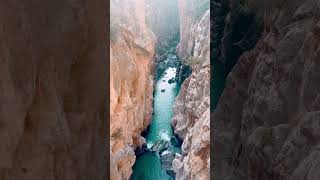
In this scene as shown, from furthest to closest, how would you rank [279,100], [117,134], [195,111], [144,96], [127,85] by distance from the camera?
[144,96] → [127,85] → [195,111] → [117,134] → [279,100]

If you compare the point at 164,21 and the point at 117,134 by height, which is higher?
the point at 164,21

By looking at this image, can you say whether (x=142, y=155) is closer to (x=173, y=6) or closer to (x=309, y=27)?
(x=309, y=27)

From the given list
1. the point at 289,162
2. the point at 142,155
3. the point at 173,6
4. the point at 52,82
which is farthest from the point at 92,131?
the point at 173,6

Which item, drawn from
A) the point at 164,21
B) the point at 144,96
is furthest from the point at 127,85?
the point at 164,21

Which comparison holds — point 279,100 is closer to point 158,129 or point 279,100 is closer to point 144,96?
point 144,96

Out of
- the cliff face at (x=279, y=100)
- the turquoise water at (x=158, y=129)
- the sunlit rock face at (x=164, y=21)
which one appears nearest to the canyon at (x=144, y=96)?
the turquoise water at (x=158, y=129)

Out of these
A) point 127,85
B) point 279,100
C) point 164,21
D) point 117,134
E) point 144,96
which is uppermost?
point 164,21
